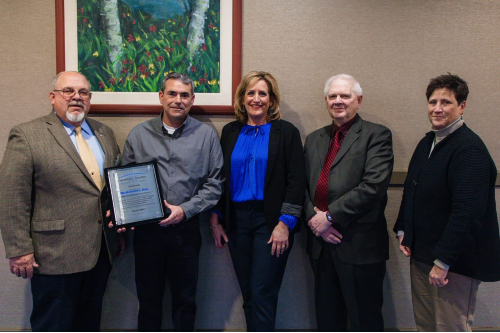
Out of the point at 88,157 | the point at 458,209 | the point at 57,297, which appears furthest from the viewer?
the point at 88,157

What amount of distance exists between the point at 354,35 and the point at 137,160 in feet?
5.59

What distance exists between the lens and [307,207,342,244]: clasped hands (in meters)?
1.78

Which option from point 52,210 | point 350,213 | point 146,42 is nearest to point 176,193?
point 52,210

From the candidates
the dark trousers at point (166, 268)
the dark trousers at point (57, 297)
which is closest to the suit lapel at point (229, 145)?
the dark trousers at point (166, 268)

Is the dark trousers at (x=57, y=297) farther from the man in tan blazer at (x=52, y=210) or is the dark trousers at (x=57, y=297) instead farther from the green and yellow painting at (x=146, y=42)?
the green and yellow painting at (x=146, y=42)

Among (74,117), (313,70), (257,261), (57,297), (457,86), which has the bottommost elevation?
(57,297)

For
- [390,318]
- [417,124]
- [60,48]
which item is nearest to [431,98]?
[417,124]

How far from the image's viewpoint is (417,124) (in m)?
2.32

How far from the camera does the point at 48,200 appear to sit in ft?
5.62

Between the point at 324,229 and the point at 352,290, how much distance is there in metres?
0.36

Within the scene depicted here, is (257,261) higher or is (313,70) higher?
(313,70)

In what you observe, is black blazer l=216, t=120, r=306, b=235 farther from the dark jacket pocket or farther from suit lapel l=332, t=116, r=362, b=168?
the dark jacket pocket

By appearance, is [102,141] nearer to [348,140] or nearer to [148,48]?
[148,48]

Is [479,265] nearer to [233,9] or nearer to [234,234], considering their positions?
[234,234]
